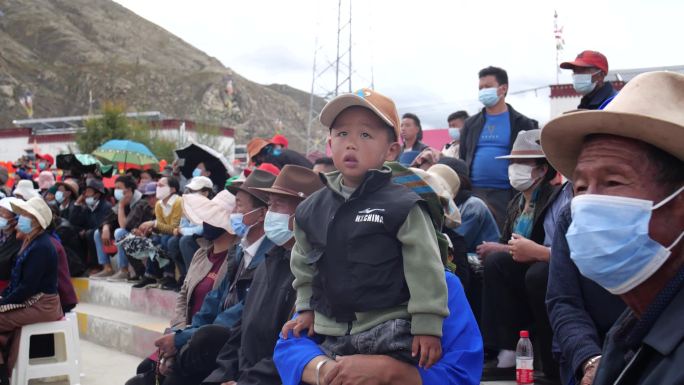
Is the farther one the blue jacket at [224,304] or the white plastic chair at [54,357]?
the white plastic chair at [54,357]

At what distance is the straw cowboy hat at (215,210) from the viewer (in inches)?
229

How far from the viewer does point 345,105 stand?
324cm

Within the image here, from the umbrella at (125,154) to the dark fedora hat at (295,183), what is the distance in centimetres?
1308

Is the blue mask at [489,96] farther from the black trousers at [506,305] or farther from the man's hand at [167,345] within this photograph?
the man's hand at [167,345]

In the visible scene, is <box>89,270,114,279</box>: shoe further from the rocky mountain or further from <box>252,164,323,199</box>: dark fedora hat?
the rocky mountain

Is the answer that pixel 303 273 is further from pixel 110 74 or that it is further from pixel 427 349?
pixel 110 74

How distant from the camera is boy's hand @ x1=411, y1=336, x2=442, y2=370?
2.78 m

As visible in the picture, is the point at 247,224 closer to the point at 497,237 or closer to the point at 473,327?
the point at 497,237

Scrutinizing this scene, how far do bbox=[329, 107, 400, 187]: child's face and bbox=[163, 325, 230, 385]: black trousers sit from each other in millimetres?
1970

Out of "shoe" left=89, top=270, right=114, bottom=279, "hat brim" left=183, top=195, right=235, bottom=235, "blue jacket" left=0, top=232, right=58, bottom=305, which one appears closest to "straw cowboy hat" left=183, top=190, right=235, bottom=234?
"hat brim" left=183, top=195, right=235, bottom=235

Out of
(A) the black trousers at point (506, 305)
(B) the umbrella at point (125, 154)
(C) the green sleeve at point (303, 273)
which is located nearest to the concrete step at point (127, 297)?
(A) the black trousers at point (506, 305)

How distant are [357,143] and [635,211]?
5.03 ft

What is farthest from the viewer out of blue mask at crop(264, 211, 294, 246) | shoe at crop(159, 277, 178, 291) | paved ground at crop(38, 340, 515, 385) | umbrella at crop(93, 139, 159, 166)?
umbrella at crop(93, 139, 159, 166)

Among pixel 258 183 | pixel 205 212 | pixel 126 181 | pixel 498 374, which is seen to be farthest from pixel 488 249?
pixel 126 181
